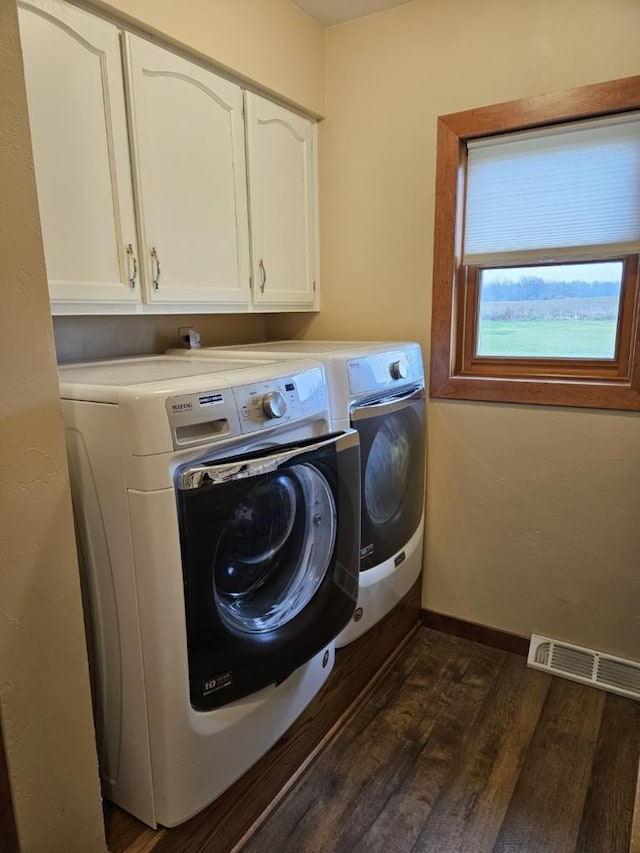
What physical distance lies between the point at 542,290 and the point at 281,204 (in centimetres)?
102

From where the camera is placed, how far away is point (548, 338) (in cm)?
204

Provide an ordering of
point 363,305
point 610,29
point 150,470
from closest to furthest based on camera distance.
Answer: point 150,470
point 610,29
point 363,305

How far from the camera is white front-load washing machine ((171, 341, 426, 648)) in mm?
1668

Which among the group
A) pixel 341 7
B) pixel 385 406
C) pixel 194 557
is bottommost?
pixel 194 557

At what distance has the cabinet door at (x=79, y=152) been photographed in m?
1.31

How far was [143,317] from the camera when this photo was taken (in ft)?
6.50

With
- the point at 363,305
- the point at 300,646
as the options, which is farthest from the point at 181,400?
the point at 363,305

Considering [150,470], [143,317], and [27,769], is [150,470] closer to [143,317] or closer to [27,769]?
[27,769]

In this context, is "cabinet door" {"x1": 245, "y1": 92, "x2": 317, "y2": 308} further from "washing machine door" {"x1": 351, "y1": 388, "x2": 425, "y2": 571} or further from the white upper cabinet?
"washing machine door" {"x1": 351, "y1": 388, "x2": 425, "y2": 571}

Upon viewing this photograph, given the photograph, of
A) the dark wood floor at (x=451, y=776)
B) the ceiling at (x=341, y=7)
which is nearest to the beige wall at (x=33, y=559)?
the dark wood floor at (x=451, y=776)

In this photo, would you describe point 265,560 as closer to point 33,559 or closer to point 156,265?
point 33,559

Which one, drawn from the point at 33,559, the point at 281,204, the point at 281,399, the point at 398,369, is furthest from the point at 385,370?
the point at 33,559

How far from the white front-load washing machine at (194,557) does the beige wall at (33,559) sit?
80 mm

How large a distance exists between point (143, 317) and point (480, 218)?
4.22 feet
